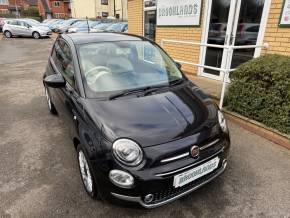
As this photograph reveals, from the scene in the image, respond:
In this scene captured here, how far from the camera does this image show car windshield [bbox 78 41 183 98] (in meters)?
2.52

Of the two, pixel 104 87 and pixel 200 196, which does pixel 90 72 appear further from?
pixel 200 196

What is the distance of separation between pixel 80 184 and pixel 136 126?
1.10 metres

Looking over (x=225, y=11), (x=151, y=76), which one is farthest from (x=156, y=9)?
(x=151, y=76)

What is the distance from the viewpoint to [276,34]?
4.21 meters

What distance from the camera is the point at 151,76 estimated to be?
9.20 feet

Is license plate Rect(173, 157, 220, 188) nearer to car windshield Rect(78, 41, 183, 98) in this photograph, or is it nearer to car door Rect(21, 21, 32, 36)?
car windshield Rect(78, 41, 183, 98)

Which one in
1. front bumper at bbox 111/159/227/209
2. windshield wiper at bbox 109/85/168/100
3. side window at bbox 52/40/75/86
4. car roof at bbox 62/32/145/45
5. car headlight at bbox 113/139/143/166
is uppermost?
car roof at bbox 62/32/145/45

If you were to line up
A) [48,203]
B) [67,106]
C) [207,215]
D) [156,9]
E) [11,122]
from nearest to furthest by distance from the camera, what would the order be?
[207,215], [48,203], [67,106], [11,122], [156,9]

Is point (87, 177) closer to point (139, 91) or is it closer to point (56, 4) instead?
point (139, 91)

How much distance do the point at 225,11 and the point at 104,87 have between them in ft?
13.2

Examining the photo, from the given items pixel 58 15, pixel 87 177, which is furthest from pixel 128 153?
pixel 58 15

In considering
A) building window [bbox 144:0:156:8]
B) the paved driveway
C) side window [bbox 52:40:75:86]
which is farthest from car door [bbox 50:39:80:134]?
building window [bbox 144:0:156:8]

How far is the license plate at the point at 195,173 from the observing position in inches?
74.3

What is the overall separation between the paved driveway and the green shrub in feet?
1.09
